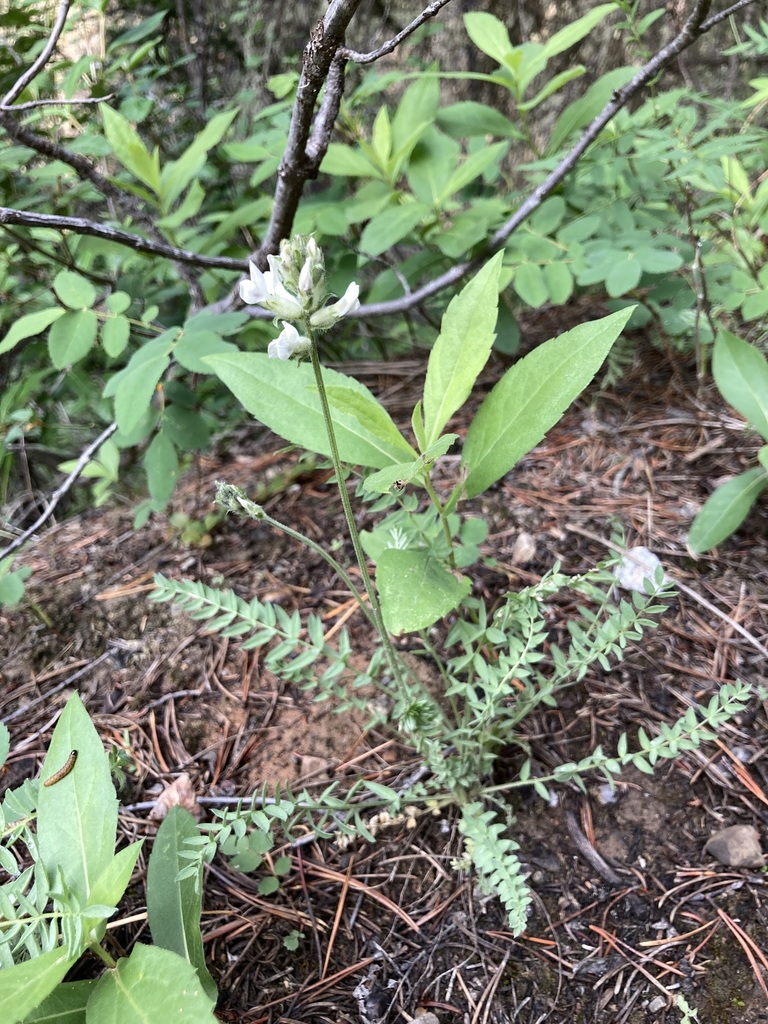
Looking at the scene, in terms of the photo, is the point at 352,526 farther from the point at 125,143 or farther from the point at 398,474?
the point at 125,143

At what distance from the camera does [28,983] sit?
2.85 feet

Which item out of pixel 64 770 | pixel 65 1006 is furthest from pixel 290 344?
pixel 65 1006

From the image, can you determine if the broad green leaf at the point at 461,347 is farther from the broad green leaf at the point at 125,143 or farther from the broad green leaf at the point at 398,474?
the broad green leaf at the point at 125,143

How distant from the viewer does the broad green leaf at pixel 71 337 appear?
6.30 ft

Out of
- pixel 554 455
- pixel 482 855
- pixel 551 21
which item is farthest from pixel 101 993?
pixel 551 21

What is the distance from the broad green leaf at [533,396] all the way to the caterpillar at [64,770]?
893mm

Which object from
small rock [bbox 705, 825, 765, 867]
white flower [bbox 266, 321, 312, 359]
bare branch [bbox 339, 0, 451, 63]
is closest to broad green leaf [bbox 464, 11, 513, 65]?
bare branch [bbox 339, 0, 451, 63]

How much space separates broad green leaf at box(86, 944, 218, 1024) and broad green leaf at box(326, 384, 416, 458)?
939 millimetres

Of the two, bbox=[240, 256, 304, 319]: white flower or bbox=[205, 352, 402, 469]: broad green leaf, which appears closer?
bbox=[240, 256, 304, 319]: white flower

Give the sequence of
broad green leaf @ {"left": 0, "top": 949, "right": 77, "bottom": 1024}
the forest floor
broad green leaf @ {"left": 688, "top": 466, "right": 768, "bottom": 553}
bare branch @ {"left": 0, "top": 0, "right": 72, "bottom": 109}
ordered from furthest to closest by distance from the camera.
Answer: broad green leaf @ {"left": 688, "top": 466, "right": 768, "bottom": 553}, bare branch @ {"left": 0, "top": 0, "right": 72, "bottom": 109}, the forest floor, broad green leaf @ {"left": 0, "top": 949, "right": 77, "bottom": 1024}

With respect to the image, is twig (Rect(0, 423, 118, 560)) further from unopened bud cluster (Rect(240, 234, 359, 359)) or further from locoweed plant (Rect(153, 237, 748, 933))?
unopened bud cluster (Rect(240, 234, 359, 359))

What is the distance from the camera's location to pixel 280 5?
317cm

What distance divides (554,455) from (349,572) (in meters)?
0.91

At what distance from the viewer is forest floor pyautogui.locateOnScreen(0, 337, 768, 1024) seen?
121 centimetres
